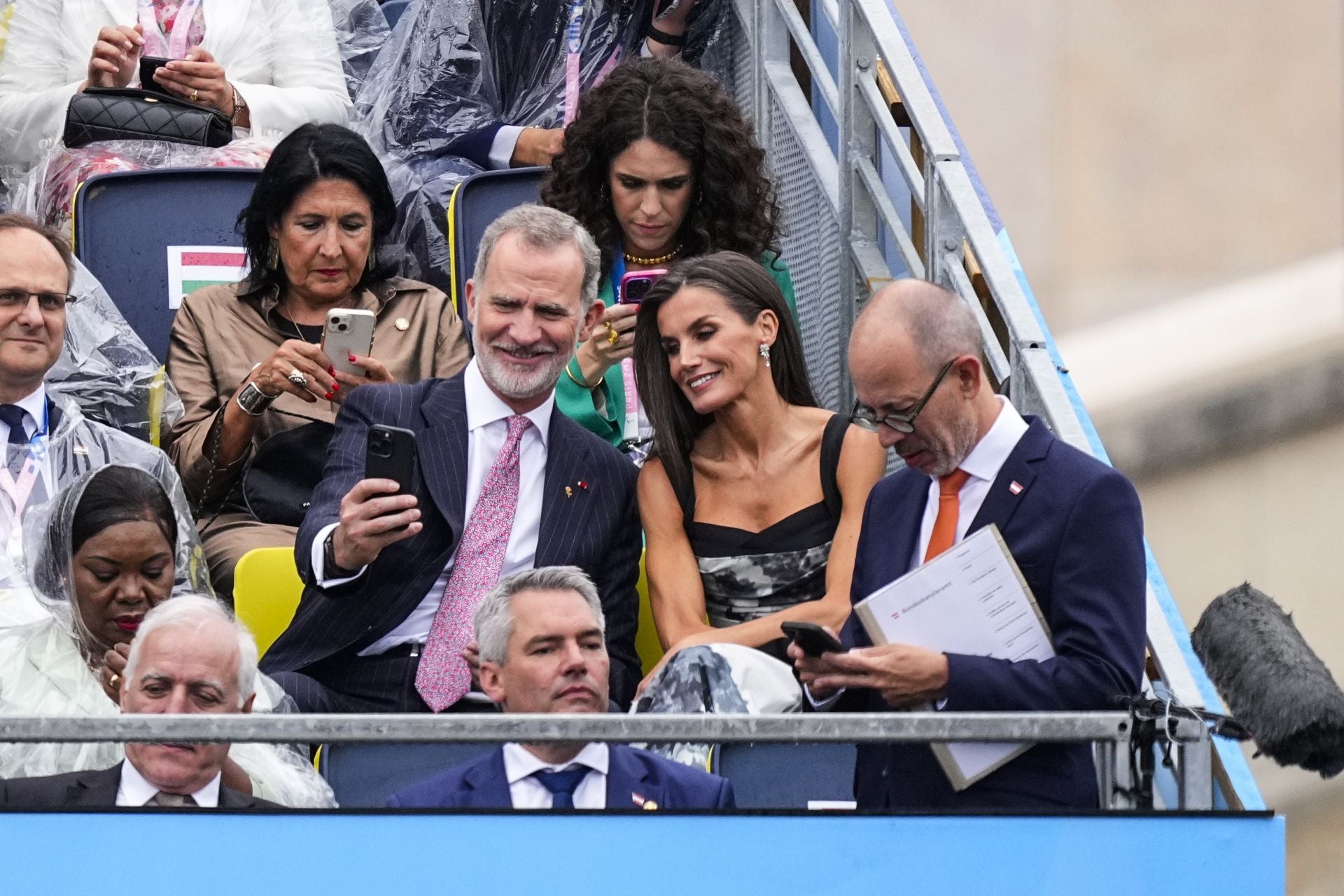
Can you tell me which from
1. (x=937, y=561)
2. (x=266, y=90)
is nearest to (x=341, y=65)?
(x=266, y=90)

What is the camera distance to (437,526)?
3979 mm

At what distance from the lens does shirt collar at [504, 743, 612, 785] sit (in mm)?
3393

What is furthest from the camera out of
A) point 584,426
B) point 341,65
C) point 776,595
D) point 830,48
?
point 341,65

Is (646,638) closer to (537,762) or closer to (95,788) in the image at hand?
(537,762)

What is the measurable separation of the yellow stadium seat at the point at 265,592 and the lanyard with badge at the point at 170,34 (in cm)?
182

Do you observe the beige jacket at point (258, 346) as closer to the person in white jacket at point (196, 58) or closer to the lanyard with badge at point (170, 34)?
the person in white jacket at point (196, 58)

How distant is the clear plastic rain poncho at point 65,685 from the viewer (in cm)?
358

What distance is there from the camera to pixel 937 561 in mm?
3117

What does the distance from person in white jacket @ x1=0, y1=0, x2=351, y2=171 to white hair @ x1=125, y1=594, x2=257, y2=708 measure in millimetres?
2129

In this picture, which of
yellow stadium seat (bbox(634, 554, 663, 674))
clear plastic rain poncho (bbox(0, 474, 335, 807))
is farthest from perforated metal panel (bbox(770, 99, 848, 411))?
clear plastic rain poncho (bbox(0, 474, 335, 807))

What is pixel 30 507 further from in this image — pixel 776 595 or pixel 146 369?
pixel 776 595

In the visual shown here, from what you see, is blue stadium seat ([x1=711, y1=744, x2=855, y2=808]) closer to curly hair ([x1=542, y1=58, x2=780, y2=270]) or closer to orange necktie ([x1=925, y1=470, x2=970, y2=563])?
orange necktie ([x1=925, y1=470, x2=970, y2=563])

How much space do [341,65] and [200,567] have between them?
211cm

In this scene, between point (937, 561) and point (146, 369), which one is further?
point (146, 369)
